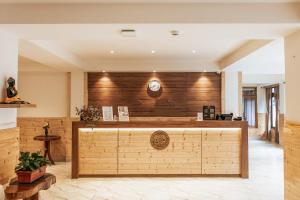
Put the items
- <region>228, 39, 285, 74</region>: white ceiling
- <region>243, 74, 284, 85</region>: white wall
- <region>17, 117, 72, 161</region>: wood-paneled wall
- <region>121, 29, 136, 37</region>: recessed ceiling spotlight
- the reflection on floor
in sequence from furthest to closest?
<region>243, 74, 284, 85</region>: white wall → <region>17, 117, 72, 161</region>: wood-paneled wall → <region>228, 39, 285, 74</region>: white ceiling → the reflection on floor → <region>121, 29, 136, 37</region>: recessed ceiling spotlight

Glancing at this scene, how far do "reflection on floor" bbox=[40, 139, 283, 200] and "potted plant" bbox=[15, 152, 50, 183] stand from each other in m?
1.64

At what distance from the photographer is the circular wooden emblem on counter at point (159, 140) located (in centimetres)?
598

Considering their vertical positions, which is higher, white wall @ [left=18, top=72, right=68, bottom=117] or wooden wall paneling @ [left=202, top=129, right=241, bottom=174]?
white wall @ [left=18, top=72, right=68, bottom=117]

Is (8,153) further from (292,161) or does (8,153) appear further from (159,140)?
(292,161)

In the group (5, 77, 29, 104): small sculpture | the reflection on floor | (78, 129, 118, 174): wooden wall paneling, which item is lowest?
the reflection on floor

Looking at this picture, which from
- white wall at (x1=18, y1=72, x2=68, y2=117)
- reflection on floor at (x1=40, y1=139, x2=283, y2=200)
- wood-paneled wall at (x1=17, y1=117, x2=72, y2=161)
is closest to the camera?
reflection on floor at (x1=40, y1=139, x2=283, y2=200)

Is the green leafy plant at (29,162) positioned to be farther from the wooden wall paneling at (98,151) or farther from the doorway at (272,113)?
the doorway at (272,113)

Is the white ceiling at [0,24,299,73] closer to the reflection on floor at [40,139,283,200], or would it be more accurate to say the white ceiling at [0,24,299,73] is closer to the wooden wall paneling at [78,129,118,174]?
the wooden wall paneling at [78,129,118,174]

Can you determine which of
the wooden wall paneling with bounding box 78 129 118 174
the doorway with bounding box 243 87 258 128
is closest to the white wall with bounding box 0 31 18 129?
the wooden wall paneling with bounding box 78 129 118 174

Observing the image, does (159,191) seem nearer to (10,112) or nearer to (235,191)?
(235,191)

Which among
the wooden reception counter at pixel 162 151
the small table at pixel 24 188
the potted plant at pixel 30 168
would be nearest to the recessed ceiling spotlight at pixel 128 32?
the potted plant at pixel 30 168

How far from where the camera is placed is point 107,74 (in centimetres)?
817

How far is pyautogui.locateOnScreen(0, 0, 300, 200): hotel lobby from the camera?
138 inches

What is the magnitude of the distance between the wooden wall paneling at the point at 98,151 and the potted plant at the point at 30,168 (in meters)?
2.54
